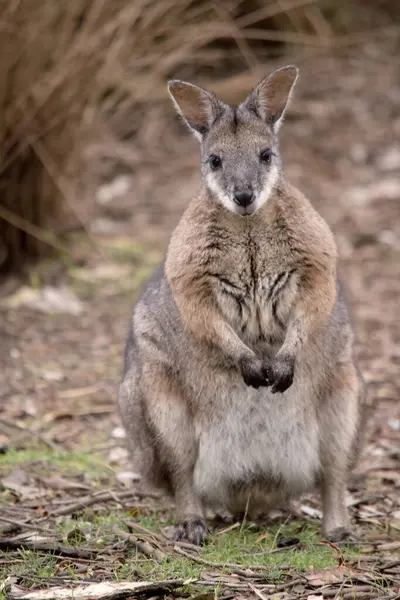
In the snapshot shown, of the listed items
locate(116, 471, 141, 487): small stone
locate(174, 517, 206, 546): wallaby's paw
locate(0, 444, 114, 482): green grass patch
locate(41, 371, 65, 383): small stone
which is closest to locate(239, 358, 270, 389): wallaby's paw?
locate(174, 517, 206, 546): wallaby's paw

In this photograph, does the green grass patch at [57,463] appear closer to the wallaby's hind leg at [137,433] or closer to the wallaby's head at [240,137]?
the wallaby's hind leg at [137,433]

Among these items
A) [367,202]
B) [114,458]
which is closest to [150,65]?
[367,202]

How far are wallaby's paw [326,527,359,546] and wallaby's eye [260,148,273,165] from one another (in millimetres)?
1380

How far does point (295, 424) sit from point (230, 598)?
2.99 ft

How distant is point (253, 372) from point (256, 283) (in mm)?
351

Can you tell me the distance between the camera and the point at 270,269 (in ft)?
13.3

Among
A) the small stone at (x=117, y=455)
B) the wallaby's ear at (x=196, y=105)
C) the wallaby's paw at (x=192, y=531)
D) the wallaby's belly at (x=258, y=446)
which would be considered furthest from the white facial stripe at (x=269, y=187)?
the small stone at (x=117, y=455)

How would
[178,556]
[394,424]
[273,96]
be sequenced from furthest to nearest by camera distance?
[394,424] → [273,96] → [178,556]

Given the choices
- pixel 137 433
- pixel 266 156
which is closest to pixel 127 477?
pixel 137 433

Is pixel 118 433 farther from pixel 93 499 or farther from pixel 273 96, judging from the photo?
pixel 273 96

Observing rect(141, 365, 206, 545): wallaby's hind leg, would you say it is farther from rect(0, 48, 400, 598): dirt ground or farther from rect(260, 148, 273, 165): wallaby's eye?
rect(260, 148, 273, 165): wallaby's eye

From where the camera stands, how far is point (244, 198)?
389 centimetres

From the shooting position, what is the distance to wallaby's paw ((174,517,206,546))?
13.3 ft

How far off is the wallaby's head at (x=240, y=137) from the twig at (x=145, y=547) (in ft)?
3.90
